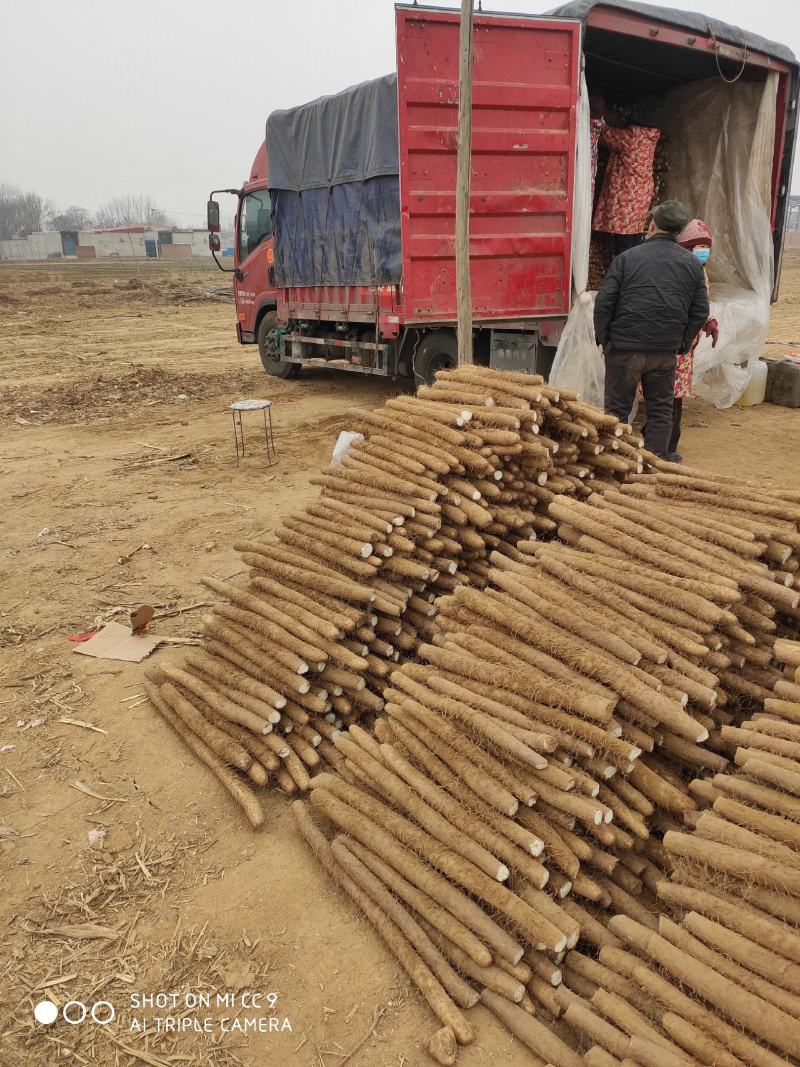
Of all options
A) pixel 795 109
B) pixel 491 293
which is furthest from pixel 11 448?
pixel 795 109

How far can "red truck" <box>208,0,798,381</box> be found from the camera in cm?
710

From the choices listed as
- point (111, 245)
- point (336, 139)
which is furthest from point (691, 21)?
point (111, 245)

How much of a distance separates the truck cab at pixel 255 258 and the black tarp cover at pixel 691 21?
519 cm

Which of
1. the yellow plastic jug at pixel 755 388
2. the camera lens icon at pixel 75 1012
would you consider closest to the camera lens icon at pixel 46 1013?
the camera lens icon at pixel 75 1012

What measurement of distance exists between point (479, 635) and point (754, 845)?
1.37 meters

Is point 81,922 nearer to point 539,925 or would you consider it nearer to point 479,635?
point 539,925

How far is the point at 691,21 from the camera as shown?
740cm

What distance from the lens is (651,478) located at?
429cm

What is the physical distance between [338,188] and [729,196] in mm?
5030

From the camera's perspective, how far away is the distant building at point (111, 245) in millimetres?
71800

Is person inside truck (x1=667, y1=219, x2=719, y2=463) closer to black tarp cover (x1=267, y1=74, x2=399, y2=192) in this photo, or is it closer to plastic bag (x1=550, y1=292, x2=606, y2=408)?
plastic bag (x1=550, y1=292, x2=606, y2=408)

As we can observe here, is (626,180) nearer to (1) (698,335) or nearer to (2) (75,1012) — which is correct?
(1) (698,335)

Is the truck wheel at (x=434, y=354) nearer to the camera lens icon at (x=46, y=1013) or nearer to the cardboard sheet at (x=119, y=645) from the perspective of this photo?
the cardboard sheet at (x=119, y=645)

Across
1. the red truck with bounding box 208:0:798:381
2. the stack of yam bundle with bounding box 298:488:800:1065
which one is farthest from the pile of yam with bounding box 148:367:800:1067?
the red truck with bounding box 208:0:798:381
